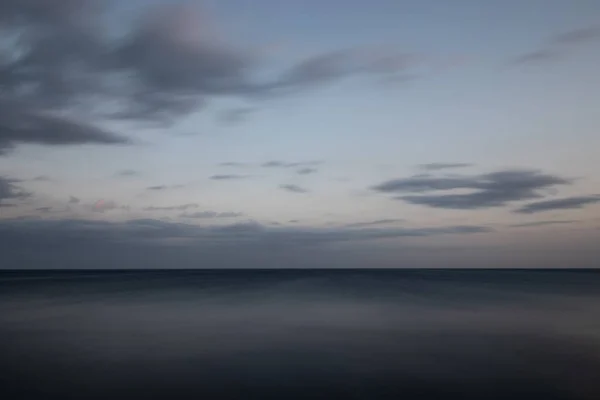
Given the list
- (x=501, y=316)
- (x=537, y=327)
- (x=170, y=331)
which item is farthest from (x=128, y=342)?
(x=501, y=316)


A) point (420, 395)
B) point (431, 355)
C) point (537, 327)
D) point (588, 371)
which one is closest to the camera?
point (420, 395)

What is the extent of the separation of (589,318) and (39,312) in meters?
44.2

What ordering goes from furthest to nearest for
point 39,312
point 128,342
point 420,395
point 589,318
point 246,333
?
1. point 39,312
2. point 589,318
3. point 246,333
4. point 128,342
5. point 420,395

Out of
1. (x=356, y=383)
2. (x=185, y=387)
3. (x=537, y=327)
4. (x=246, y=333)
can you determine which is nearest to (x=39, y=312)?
(x=246, y=333)

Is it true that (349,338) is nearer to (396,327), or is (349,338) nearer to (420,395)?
(396,327)

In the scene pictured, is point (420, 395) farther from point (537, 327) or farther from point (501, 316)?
point (501, 316)

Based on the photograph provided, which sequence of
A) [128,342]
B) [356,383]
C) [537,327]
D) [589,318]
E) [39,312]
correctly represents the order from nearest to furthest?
1. [356,383]
2. [128,342]
3. [537,327]
4. [589,318]
5. [39,312]

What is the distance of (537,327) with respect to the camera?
36000 millimetres

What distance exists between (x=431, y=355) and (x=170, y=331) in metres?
16.4

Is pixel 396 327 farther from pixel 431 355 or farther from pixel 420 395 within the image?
pixel 420 395

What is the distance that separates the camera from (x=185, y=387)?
19.0 m

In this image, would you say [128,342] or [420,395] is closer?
[420,395]

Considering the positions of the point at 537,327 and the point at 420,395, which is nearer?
the point at 420,395

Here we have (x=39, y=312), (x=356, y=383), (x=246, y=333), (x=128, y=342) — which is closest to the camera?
(x=356, y=383)
